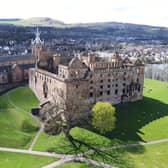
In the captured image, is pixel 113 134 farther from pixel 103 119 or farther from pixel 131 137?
pixel 103 119

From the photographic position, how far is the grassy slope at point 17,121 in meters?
69.9

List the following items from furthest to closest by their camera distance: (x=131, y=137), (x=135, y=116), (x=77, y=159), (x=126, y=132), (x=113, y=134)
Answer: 1. (x=135, y=116)
2. (x=126, y=132)
3. (x=113, y=134)
4. (x=131, y=137)
5. (x=77, y=159)

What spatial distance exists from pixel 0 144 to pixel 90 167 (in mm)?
22697

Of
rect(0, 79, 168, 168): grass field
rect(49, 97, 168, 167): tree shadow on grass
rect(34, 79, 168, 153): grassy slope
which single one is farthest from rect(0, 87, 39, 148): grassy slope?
rect(49, 97, 168, 167): tree shadow on grass

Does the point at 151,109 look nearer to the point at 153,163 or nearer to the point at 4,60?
the point at 153,163

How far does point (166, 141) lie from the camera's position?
7394 cm

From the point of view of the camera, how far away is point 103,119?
2948 inches

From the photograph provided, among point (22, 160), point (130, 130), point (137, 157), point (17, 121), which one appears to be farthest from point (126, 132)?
point (17, 121)

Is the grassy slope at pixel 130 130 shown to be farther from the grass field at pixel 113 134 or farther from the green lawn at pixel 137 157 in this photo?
the green lawn at pixel 137 157

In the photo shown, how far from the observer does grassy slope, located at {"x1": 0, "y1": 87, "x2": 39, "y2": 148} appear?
229ft

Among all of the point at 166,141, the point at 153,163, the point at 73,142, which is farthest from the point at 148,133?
the point at 73,142

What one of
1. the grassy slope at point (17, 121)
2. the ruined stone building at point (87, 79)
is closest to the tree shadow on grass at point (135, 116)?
the ruined stone building at point (87, 79)

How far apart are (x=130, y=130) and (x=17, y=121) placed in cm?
3112

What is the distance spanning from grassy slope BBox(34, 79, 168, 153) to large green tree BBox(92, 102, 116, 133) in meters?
2.13
